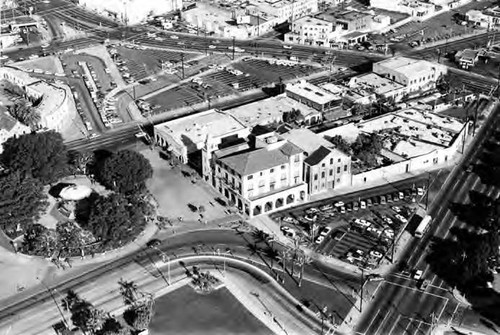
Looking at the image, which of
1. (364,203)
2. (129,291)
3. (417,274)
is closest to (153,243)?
(129,291)

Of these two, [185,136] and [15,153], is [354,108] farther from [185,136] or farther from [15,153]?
[15,153]

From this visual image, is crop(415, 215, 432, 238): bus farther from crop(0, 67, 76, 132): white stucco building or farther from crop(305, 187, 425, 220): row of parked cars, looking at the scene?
crop(0, 67, 76, 132): white stucco building

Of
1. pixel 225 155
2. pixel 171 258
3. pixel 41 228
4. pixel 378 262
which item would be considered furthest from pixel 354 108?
pixel 41 228

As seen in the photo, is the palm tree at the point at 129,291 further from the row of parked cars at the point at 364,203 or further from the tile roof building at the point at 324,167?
the tile roof building at the point at 324,167

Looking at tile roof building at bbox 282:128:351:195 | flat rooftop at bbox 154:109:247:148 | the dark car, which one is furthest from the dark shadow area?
tile roof building at bbox 282:128:351:195

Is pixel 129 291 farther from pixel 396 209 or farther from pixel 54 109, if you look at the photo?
pixel 54 109
